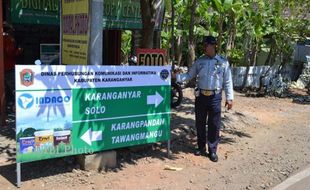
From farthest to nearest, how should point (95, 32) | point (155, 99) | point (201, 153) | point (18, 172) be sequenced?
point (201, 153) < point (155, 99) < point (95, 32) < point (18, 172)

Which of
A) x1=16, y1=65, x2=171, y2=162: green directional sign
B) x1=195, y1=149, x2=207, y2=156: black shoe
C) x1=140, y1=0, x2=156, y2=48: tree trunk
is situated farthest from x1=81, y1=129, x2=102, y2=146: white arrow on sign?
x1=140, y1=0, x2=156, y2=48: tree trunk

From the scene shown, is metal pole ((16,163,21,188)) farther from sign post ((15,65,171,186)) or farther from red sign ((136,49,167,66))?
red sign ((136,49,167,66))

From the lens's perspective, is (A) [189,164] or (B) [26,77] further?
(A) [189,164]

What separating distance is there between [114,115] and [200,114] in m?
1.62

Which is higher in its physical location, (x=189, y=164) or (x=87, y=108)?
(x=87, y=108)

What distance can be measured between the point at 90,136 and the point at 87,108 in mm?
373

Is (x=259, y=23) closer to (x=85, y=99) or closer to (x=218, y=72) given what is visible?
(x=218, y=72)

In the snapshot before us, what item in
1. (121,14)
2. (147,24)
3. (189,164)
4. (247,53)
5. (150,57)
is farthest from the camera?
(247,53)

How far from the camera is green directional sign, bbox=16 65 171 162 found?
5.38 m

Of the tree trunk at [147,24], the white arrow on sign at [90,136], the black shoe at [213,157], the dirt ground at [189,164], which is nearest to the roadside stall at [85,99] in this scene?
the white arrow on sign at [90,136]

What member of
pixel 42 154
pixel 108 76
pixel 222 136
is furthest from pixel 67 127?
pixel 222 136

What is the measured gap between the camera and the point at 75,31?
6.50 meters

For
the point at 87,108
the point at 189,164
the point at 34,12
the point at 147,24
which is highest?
the point at 34,12

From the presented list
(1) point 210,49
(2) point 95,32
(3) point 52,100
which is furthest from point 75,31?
(1) point 210,49
